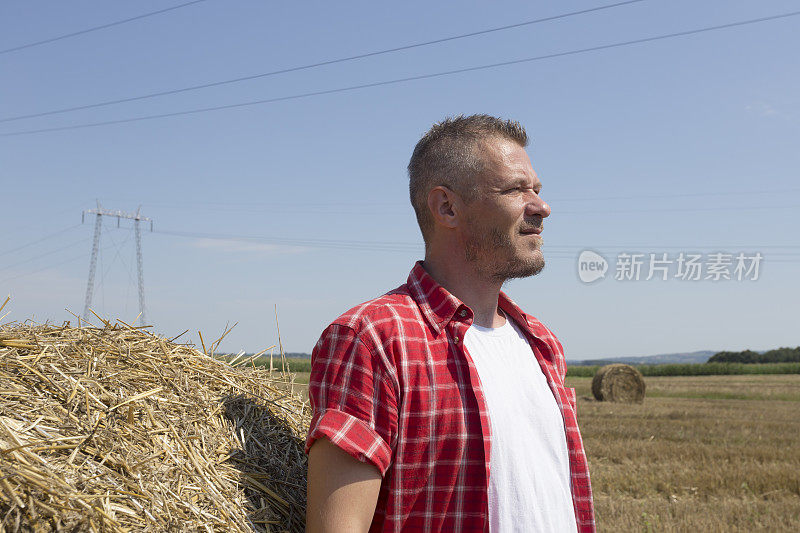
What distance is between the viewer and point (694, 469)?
9125 millimetres

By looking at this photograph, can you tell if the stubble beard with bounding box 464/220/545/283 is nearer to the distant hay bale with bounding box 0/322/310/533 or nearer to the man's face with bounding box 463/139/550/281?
the man's face with bounding box 463/139/550/281

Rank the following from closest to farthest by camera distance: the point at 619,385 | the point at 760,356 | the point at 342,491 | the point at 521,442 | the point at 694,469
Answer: the point at 342,491, the point at 521,442, the point at 694,469, the point at 619,385, the point at 760,356

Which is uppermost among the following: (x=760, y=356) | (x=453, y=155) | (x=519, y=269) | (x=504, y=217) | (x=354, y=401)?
(x=453, y=155)

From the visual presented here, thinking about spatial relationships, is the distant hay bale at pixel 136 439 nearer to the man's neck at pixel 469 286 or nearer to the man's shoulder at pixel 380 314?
the man's shoulder at pixel 380 314

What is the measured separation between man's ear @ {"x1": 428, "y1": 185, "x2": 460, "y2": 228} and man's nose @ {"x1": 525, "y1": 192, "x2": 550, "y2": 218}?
27cm

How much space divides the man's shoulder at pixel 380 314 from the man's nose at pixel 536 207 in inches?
22.2

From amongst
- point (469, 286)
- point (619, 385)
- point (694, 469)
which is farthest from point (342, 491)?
point (619, 385)

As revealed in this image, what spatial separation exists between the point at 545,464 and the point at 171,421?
52.4 inches

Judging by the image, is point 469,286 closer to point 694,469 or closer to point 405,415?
point 405,415

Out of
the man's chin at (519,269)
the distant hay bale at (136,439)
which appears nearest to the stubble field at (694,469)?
the distant hay bale at (136,439)

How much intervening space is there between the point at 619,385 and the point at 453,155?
2050 cm

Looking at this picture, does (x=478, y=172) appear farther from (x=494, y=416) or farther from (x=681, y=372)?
(x=681, y=372)

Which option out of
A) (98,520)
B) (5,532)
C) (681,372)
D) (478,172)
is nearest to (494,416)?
(478,172)

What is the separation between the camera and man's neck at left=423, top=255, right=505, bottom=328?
2492mm
